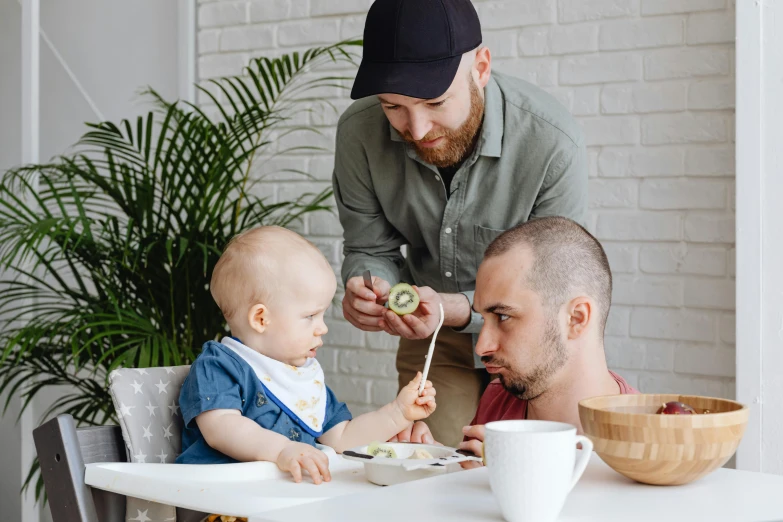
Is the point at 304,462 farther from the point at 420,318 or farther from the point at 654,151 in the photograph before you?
the point at 654,151

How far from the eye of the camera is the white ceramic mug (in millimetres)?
975

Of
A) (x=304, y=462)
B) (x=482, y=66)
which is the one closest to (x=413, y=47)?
(x=482, y=66)

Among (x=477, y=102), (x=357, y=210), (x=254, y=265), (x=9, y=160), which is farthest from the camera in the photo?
(x=9, y=160)

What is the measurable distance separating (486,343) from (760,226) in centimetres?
141

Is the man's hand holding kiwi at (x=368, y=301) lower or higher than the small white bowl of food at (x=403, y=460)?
higher

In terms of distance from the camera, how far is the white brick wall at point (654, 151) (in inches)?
116

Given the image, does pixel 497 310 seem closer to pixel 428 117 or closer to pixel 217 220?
pixel 428 117

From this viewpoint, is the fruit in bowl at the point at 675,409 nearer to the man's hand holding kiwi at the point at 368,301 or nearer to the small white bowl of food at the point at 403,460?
the small white bowl of food at the point at 403,460

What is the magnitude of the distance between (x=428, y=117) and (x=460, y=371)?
2.50ft

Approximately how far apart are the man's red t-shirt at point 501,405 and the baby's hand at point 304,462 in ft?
1.60

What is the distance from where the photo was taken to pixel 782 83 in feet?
8.77

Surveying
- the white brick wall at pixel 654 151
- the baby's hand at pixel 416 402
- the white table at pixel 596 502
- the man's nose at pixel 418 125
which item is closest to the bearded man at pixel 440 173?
the man's nose at pixel 418 125

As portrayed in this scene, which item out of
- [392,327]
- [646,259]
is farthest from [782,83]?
[392,327]

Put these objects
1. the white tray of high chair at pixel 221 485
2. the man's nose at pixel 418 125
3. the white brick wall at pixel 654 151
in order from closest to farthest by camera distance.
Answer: the white tray of high chair at pixel 221 485, the man's nose at pixel 418 125, the white brick wall at pixel 654 151
